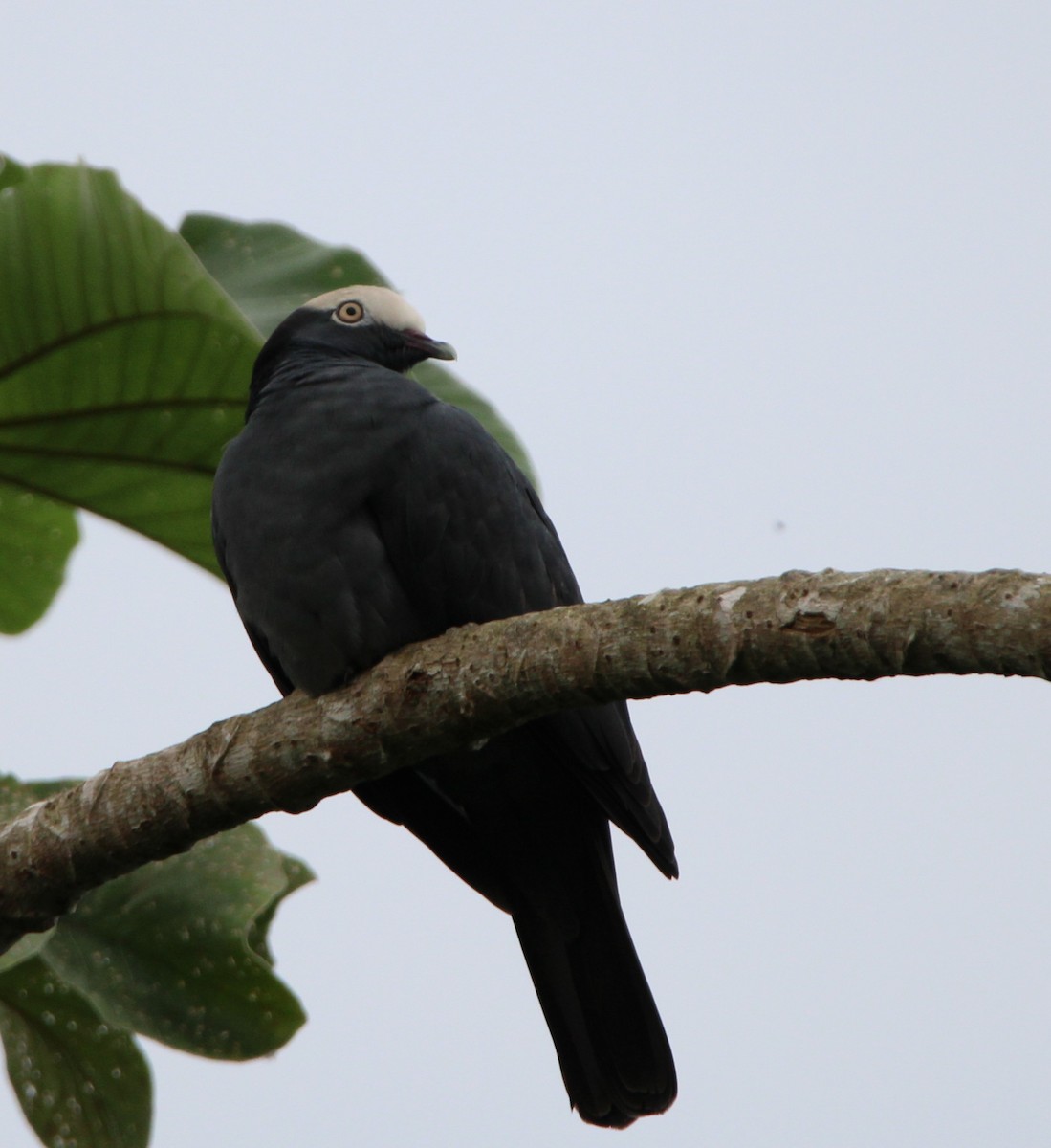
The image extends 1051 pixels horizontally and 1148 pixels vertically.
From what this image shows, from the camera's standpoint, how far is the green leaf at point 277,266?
3619 millimetres

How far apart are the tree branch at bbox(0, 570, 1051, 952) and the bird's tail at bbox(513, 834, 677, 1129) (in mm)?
881

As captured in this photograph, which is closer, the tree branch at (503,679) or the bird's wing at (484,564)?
the tree branch at (503,679)

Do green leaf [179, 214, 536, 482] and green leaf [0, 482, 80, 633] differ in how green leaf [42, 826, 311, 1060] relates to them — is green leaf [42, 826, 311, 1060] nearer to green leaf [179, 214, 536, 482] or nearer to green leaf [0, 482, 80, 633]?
green leaf [0, 482, 80, 633]

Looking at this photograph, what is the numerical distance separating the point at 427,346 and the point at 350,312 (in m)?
0.21

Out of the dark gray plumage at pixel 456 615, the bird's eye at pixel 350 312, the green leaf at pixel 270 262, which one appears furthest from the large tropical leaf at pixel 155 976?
the green leaf at pixel 270 262

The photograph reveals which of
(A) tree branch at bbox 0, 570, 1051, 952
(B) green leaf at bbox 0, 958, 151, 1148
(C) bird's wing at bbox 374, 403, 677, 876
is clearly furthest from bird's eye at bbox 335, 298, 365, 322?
(B) green leaf at bbox 0, 958, 151, 1148

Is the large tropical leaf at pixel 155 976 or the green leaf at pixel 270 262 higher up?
the green leaf at pixel 270 262

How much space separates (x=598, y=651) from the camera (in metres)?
2.06

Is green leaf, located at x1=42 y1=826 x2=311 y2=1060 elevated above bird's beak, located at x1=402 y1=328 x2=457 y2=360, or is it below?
below

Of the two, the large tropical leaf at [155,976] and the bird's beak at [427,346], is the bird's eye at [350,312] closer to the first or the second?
the bird's beak at [427,346]

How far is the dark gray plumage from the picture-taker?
2.80m

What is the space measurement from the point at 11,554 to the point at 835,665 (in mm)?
2585

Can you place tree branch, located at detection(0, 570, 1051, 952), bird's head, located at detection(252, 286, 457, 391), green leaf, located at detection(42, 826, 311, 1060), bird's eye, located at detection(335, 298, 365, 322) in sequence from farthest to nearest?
bird's eye, located at detection(335, 298, 365, 322) → bird's head, located at detection(252, 286, 457, 391) → green leaf, located at detection(42, 826, 311, 1060) → tree branch, located at detection(0, 570, 1051, 952)

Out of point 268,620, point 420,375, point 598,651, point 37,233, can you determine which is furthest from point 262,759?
point 420,375
